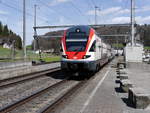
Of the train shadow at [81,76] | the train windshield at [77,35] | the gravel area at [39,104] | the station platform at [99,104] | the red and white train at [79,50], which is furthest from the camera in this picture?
the train shadow at [81,76]

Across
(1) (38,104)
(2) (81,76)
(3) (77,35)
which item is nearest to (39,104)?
(1) (38,104)

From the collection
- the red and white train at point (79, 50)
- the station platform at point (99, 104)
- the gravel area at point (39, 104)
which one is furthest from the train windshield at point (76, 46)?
the station platform at point (99, 104)

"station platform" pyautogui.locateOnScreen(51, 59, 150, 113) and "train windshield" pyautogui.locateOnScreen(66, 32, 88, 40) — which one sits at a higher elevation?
Answer: "train windshield" pyautogui.locateOnScreen(66, 32, 88, 40)

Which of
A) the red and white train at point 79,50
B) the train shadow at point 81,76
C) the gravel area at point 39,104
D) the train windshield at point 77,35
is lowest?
the gravel area at point 39,104

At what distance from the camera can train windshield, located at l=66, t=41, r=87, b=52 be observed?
17.5 m

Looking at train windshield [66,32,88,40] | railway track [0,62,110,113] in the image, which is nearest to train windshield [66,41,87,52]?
train windshield [66,32,88,40]

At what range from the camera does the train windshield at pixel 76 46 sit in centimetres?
1748

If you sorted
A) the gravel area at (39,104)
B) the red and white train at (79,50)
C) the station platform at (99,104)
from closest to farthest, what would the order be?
the station platform at (99,104) → the gravel area at (39,104) → the red and white train at (79,50)

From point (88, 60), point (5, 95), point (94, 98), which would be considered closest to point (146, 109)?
point (94, 98)

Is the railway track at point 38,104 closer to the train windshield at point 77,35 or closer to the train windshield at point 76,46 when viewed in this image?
the train windshield at point 76,46

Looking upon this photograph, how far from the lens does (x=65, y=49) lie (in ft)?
58.4

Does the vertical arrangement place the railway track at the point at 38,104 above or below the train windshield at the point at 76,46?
below

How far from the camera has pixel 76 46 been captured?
17.7m

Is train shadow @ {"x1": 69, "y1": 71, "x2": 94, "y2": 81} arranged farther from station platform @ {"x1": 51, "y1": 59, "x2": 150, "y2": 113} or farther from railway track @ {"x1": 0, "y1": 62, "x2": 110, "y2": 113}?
station platform @ {"x1": 51, "y1": 59, "x2": 150, "y2": 113}
